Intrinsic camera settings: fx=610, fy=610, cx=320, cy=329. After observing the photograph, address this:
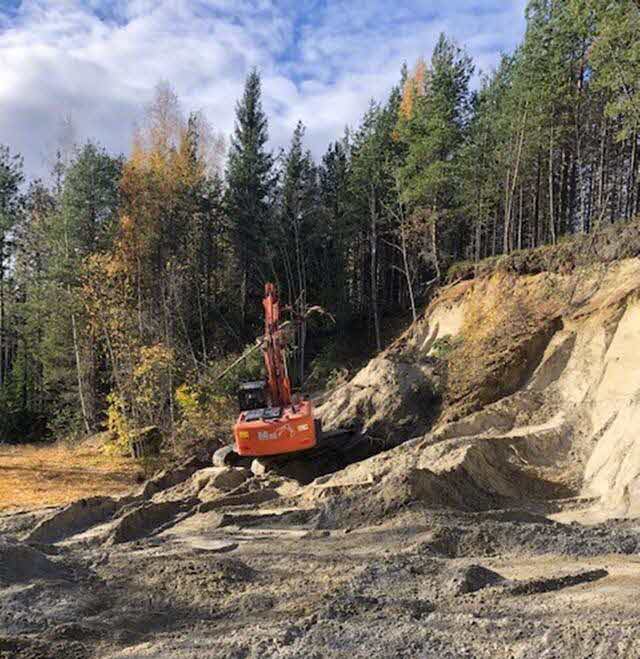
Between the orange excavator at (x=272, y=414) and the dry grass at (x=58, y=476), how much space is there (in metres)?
3.95

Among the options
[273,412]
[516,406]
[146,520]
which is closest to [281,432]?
[273,412]

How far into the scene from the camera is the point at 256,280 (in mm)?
34094

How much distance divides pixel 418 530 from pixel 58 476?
13896 millimetres

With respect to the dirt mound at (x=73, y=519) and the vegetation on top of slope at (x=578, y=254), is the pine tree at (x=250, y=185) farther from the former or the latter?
the dirt mound at (x=73, y=519)

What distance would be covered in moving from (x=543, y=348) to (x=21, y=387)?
26.1 meters

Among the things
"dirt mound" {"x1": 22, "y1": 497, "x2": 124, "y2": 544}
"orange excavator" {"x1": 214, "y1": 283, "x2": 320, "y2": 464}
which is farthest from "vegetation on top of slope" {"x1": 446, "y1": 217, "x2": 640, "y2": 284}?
"dirt mound" {"x1": 22, "y1": 497, "x2": 124, "y2": 544}

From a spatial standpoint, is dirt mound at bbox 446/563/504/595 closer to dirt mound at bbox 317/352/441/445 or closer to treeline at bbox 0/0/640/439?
dirt mound at bbox 317/352/441/445

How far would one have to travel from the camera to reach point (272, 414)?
13.6 meters

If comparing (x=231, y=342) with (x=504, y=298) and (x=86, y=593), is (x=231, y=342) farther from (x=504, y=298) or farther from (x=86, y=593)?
(x=86, y=593)

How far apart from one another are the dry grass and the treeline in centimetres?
196

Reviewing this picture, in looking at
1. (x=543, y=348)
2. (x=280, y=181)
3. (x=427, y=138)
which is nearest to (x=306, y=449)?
(x=543, y=348)

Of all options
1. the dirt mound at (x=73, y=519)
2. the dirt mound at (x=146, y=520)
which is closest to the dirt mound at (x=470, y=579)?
the dirt mound at (x=146, y=520)

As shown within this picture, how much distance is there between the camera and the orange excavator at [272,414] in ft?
41.7

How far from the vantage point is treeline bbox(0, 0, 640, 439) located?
2275 centimetres
